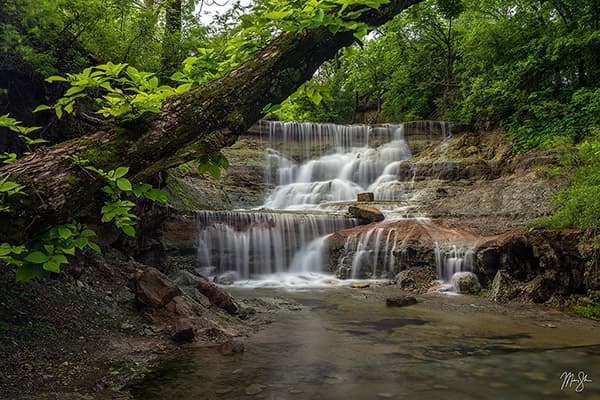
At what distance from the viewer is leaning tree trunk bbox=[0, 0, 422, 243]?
2311mm

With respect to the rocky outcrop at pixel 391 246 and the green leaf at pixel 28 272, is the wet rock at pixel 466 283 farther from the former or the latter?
the green leaf at pixel 28 272

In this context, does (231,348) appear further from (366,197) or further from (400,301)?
(366,197)

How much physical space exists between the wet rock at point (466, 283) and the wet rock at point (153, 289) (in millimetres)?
6834

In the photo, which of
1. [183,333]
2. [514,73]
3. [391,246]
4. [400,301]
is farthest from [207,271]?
[514,73]

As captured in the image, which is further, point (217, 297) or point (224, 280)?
point (224, 280)

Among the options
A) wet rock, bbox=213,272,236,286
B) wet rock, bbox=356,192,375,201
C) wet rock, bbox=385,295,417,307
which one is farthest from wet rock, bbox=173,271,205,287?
wet rock, bbox=356,192,375,201

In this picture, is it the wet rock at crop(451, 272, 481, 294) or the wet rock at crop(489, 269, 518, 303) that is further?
the wet rock at crop(451, 272, 481, 294)

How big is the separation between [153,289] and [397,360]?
10.8ft

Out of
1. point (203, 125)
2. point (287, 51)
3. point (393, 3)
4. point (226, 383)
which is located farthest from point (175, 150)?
point (226, 383)

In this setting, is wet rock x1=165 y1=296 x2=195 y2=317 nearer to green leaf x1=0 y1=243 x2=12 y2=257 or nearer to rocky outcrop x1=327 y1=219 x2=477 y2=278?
green leaf x1=0 y1=243 x2=12 y2=257

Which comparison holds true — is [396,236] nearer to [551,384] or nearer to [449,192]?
[449,192]

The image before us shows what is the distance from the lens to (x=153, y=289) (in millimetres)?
5820

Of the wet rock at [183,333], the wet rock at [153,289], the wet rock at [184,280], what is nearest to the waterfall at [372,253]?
the wet rock at [184,280]

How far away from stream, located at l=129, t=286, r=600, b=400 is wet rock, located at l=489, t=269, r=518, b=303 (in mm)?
1139
